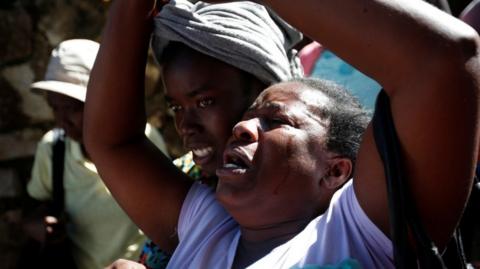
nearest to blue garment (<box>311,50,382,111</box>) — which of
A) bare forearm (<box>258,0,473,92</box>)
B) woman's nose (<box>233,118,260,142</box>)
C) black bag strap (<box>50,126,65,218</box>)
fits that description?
woman's nose (<box>233,118,260,142</box>)

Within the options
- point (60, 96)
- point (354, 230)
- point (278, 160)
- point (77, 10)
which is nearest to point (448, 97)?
point (354, 230)

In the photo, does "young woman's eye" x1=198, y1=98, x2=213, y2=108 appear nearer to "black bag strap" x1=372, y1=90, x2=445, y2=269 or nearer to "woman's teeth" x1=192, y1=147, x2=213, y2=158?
"woman's teeth" x1=192, y1=147, x2=213, y2=158

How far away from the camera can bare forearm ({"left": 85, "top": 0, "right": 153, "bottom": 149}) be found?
7.21 feet

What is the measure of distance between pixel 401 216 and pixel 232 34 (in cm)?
88

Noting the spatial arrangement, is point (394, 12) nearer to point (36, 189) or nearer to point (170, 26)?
point (170, 26)

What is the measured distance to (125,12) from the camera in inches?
86.6

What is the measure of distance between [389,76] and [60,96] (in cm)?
230

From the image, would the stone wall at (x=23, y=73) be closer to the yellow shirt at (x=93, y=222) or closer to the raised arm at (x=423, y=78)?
the yellow shirt at (x=93, y=222)

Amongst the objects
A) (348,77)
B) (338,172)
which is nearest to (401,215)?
(338,172)

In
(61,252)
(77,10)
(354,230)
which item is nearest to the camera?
(354,230)

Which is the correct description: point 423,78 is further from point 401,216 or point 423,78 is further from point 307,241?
point 307,241

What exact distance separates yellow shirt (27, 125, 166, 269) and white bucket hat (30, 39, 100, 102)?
0.27 meters

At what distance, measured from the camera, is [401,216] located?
1482mm

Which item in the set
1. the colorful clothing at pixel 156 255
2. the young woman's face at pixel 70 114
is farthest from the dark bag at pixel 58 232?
the colorful clothing at pixel 156 255
